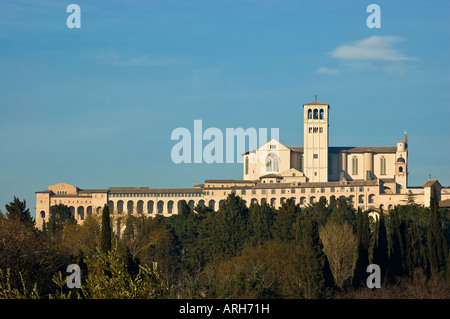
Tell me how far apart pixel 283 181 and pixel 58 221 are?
129ft

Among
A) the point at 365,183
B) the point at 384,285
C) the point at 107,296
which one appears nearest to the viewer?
the point at 107,296

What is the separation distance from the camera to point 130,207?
372 ft

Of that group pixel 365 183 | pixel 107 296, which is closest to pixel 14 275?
pixel 107 296

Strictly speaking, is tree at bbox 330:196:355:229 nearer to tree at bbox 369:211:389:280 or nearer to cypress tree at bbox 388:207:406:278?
cypress tree at bbox 388:207:406:278

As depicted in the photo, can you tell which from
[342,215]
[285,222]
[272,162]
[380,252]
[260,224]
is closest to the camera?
[380,252]

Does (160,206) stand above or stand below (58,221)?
above

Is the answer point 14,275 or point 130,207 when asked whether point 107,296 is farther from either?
point 130,207

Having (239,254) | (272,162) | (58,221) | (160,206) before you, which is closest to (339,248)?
(239,254)

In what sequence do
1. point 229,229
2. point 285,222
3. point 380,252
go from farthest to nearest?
1. point 229,229
2. point 285,222
3. point 380,252

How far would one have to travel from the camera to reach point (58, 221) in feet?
251

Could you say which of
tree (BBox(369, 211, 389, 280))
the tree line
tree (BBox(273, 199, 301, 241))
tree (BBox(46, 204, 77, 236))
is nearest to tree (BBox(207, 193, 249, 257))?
the tree line

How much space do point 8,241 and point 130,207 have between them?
237 feet

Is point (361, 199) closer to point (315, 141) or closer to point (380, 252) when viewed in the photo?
point (315, 141)

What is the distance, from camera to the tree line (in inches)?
1379
